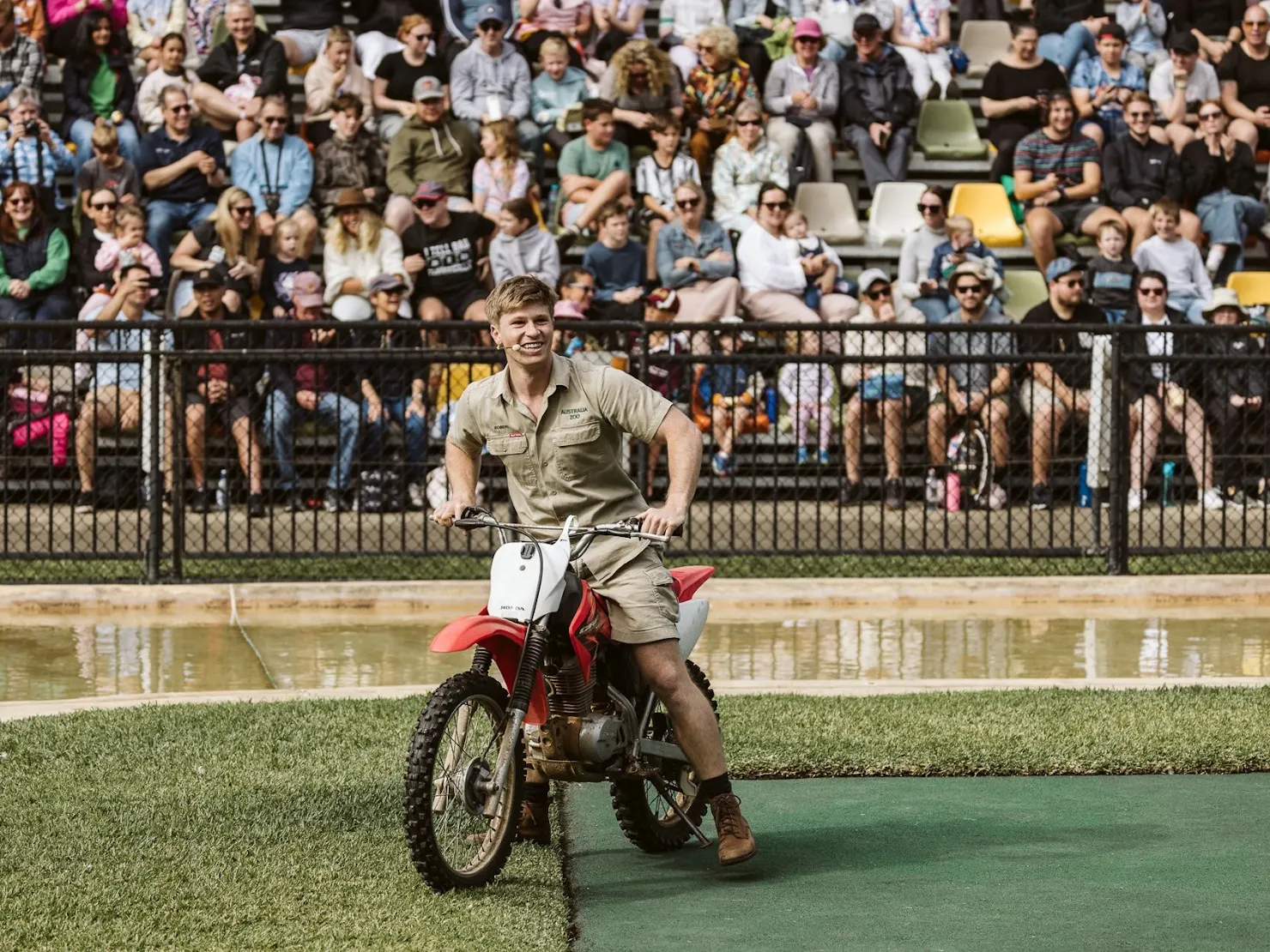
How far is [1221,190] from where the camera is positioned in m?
18.6

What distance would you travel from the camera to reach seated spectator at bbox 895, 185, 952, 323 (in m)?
16.8

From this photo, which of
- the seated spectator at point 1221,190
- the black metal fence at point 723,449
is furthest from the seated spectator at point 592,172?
the seated spectator at point 1221,190

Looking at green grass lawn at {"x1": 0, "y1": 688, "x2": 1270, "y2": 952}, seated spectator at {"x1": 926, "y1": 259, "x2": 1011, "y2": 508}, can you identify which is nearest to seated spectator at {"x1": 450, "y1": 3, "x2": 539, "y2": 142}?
seated spectator at {"x1": 926, "y1": 259, "x2": 1011, "y2": 508}

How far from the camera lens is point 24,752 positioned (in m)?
7.63

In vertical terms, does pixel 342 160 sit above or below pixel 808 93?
below

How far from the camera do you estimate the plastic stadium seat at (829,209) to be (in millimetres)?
18250

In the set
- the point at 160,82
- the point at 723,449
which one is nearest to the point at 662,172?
the point at 160,82

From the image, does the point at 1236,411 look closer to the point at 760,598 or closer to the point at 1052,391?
the point at 1052,391

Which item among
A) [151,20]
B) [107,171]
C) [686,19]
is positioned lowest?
[107,171]

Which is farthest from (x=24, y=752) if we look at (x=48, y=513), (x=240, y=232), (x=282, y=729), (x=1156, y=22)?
(x=1156, y=22)

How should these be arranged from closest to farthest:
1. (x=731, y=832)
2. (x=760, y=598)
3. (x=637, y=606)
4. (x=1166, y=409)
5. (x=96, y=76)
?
1. (x=637, y=606)
2. (x=731, y=832)
3. (x=760, y=598)
4. (x=1166, y=409)
5. (x=96, y=76)

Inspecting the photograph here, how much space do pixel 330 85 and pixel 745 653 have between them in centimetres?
913

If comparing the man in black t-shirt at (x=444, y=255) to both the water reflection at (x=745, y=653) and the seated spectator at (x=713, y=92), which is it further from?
the water reflection at (x=745, y=653)

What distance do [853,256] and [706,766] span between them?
12440 mm
